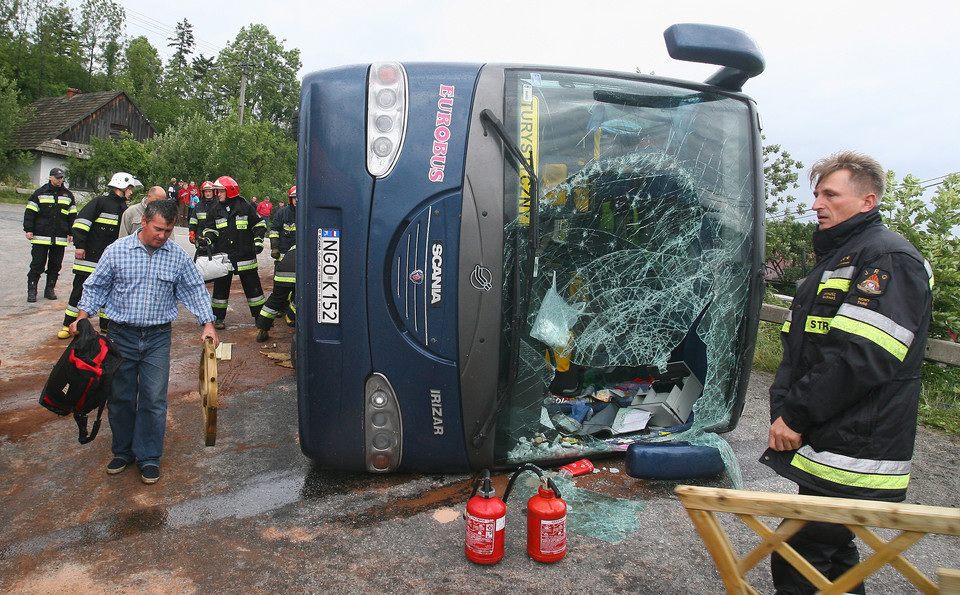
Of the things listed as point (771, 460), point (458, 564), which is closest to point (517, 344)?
point (458, 564)

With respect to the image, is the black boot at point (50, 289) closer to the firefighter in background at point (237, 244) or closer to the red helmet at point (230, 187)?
the firefighter in background at point (237, 244)

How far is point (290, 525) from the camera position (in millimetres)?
2928

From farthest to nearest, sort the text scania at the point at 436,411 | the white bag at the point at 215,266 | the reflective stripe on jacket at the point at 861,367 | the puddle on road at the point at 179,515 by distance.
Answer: the white bag at the point at 215,266 → the text scania at the point at 436,411 → the puddle on road at the point at 179,515 → the reflective stripe on jacket at the point at 861,367

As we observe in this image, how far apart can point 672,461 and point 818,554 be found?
124cm

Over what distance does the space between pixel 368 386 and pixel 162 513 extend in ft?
3.94

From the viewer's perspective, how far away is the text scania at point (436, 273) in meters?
2.98

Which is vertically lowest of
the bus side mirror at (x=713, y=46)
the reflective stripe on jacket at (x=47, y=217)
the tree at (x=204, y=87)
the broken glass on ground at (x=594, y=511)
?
the broken glass on ground at (x=594, y=511)

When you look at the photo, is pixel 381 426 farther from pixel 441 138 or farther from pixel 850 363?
pixel 850 363

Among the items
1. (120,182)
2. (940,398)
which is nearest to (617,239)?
(940,398)

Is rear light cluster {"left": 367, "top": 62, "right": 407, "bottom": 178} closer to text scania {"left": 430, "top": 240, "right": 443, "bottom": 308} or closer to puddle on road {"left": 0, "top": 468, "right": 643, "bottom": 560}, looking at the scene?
text scania {"left": 430, "top": 240, "right": 443, "bottom": 308}

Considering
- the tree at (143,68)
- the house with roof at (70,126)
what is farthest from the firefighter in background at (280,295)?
the tree at (143,68)

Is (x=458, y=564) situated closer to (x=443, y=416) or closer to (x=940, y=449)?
(x=443, y=416)

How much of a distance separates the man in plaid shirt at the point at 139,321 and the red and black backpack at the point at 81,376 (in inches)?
4.7

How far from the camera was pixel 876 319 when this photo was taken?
6.35 ft
